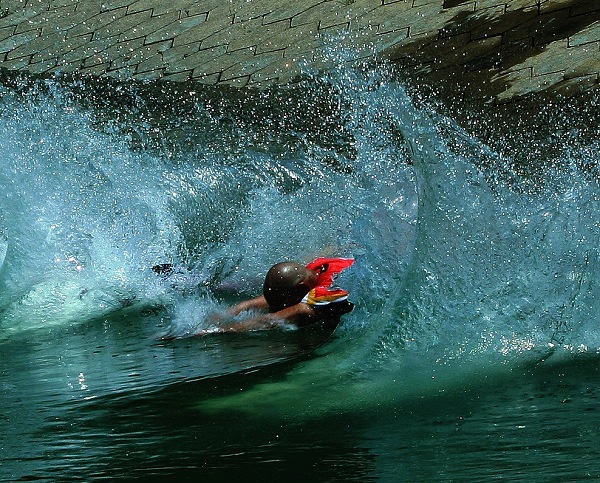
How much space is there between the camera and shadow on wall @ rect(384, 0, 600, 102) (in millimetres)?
9773

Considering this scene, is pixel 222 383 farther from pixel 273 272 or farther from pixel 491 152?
pixel 491 152

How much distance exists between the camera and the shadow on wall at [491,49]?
9773 millimetres

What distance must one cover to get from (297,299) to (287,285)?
0.11 m

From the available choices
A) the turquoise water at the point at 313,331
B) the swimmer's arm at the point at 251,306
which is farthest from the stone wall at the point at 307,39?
the swimmer's arm at the point at 251,306

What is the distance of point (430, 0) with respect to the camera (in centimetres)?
1107

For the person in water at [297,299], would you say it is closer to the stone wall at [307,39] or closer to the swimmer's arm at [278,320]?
the swimmer's arm at [278,320]

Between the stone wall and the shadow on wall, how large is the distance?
0.04 feet

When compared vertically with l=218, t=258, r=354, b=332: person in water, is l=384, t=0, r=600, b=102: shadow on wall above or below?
above

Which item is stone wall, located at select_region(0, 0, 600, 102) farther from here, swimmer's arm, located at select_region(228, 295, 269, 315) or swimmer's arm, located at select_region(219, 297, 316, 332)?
swimmer's arm, located at select_region(219, 297, 316, 332)

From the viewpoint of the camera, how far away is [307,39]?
455 inches

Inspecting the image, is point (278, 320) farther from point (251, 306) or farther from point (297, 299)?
point (251, 306)

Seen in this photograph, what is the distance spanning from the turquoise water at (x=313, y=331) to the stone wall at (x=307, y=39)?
0.46 meters

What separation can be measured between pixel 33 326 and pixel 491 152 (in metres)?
4.09

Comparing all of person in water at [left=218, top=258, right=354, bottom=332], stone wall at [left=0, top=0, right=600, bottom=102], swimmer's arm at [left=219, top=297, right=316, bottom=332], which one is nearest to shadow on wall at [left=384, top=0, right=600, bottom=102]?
stone wall at [left=0, top=0, right=600, bottom=102]
